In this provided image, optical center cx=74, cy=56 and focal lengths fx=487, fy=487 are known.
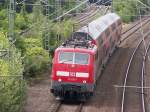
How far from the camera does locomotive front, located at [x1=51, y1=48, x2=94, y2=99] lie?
2356 cm

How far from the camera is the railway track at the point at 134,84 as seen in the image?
24.0 m

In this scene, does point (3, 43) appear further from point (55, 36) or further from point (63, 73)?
point (55, 36)

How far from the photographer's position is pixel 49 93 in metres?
26.0

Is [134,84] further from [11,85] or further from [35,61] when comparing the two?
[11,85]

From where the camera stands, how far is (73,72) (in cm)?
2352

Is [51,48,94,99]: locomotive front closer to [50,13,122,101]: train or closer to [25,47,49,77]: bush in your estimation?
[50,13,122,101]: train

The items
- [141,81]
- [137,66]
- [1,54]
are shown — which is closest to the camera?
[1,54]

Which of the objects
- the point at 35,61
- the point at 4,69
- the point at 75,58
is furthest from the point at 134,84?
the point at 4,69

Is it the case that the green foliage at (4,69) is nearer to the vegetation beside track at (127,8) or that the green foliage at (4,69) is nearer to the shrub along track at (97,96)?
the shrub along track at (97,96)

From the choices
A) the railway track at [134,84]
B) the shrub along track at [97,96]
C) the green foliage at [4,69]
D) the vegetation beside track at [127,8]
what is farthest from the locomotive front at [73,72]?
the vegetation beside track at [127,8]

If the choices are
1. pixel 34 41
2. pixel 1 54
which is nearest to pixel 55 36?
pixel 34 41

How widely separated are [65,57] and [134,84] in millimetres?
7031

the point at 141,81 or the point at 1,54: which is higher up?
the point at 1,54

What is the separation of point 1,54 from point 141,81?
11.6 metres
